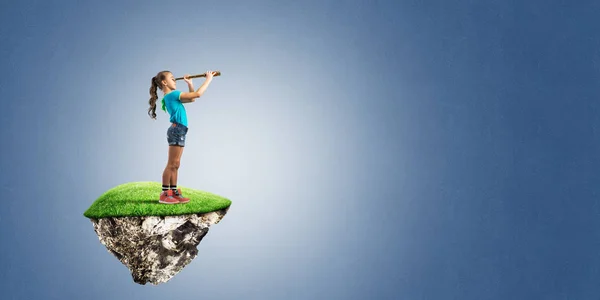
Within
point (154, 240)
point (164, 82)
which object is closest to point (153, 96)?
point (164, 82)

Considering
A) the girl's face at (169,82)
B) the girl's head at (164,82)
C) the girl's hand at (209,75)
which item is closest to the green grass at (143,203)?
the girl's head at (164,82)

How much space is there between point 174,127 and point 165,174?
41cm

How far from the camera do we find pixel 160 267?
5879mm

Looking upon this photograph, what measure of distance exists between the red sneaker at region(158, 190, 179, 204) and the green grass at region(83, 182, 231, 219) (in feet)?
0.11

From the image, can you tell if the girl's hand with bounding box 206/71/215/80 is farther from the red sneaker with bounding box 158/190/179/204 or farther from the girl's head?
the red sneaker with bounding box 158/190/179/204

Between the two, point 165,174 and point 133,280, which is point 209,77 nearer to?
point 165,174

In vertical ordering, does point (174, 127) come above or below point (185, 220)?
above

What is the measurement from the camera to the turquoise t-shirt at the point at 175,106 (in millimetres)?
5801

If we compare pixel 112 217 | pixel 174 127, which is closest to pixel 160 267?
pixel 112 217

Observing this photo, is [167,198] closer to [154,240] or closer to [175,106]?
[154,240]

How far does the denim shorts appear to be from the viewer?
579cm

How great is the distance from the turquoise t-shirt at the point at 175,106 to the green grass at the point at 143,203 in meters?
0.69

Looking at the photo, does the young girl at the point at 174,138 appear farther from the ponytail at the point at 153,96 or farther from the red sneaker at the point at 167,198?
the ponytail at the point at 153,96

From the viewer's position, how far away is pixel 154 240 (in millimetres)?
5766
